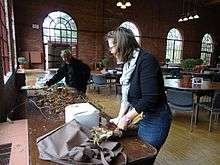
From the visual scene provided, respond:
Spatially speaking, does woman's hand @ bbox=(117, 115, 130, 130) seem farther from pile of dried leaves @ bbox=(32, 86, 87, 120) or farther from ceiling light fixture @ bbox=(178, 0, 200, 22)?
ceiling light fixture @ bbox=(178, 0, 200, 22)

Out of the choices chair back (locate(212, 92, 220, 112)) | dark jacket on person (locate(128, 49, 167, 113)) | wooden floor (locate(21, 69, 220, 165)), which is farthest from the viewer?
chair back (locate(212, 92, 220, 112))

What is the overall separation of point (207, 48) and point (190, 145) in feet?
47.6

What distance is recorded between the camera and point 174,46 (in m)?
14.7

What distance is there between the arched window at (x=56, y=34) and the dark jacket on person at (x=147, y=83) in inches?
392

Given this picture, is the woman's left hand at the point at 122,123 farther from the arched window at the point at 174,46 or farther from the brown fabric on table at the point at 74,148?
the arched window at the point at 174,46

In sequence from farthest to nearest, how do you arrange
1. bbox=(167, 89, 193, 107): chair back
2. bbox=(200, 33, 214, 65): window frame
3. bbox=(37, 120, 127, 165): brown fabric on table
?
bbox=(200, 33, 214, 65): window frame → bbox=(167, 89, 193, 107): chair back → bbox=(37, 120, 127, 165): brown fabric on table

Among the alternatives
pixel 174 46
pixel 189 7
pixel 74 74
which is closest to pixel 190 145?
pixel 74 74

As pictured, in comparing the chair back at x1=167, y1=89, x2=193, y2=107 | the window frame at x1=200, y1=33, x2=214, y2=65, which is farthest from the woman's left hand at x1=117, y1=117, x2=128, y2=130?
the window frame at x1=200, y1=33, x2=214, y2=65

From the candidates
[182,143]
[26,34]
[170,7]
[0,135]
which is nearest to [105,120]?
[0,135]

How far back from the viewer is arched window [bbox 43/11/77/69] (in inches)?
430

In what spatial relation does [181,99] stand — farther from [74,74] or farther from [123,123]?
[123,123]

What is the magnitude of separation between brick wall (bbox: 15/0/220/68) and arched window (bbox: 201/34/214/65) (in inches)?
Result: 16.6

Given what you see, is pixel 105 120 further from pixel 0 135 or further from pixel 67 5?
pixel 67 5

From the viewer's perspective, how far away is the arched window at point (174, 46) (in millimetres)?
14422
